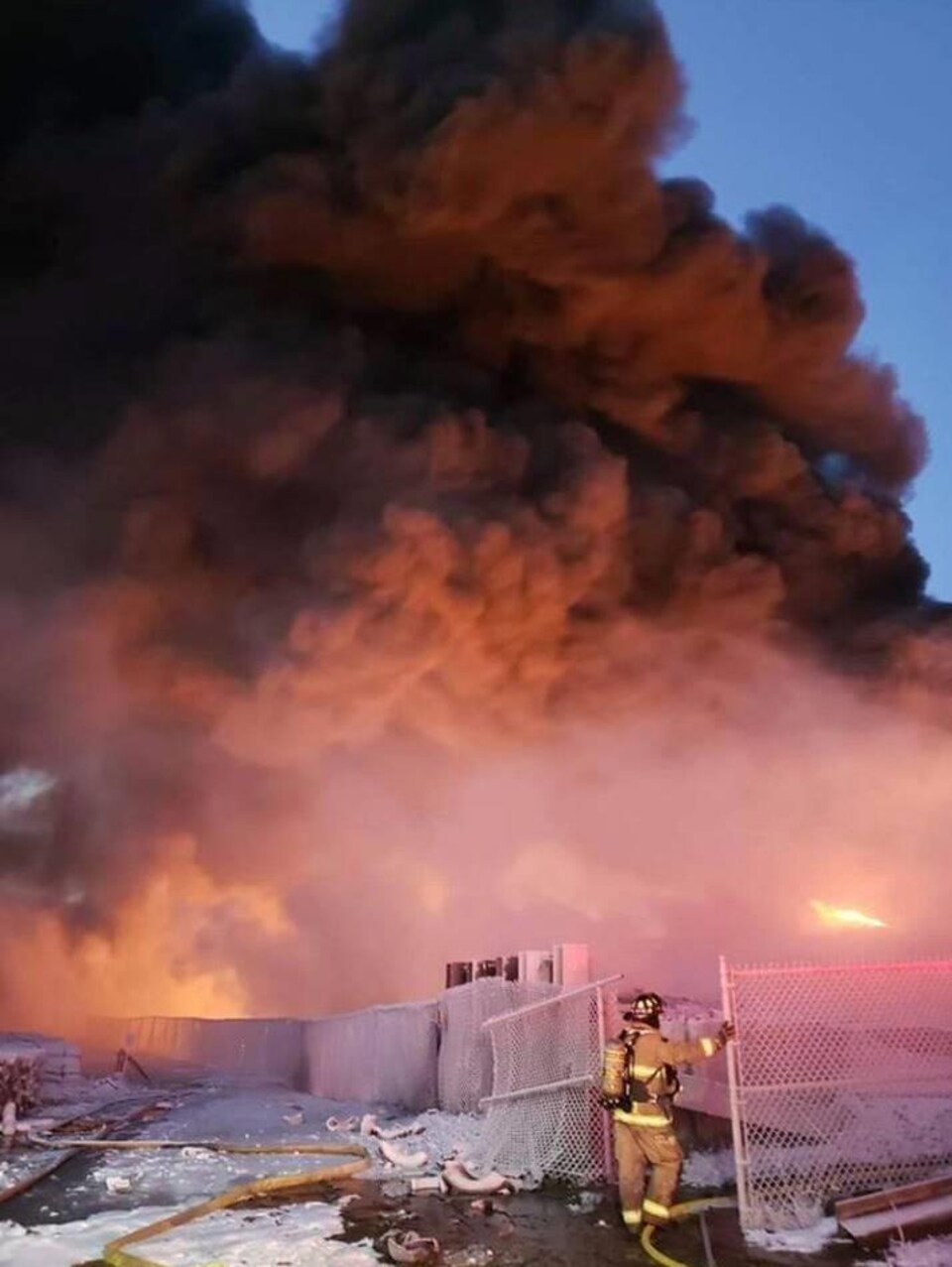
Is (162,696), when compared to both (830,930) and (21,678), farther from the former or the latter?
(830,930)

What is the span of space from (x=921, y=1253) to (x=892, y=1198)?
1.90 feet

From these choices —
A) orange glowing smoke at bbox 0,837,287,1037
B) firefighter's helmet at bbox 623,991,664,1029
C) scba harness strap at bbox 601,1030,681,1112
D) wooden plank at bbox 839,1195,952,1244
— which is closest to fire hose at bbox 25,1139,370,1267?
scba harness strap at bbox 601,1030,681,1112

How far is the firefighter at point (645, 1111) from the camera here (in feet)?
20.6

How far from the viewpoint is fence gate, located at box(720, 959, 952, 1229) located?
20.4 feet

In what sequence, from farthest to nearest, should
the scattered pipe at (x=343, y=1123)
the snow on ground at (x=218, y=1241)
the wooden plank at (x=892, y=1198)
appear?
the scattered pipe at (x=343, y=1123), the wooden plank at (x=892, y=1198), the snow on ground at (x=218, y=1241)

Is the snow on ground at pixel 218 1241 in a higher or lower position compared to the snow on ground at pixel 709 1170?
lower

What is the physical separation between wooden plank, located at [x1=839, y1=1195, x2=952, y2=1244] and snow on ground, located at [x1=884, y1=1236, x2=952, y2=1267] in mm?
96

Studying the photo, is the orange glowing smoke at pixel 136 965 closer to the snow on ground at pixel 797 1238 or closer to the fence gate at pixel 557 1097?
the fence gate at pixel 557 1097

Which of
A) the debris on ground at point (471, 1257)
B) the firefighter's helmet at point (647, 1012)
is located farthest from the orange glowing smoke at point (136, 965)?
the debris on ground at point (471, 1257)

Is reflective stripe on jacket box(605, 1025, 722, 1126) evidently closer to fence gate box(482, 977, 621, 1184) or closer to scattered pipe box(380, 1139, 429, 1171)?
fence gate box(482, 977, 621, 1184)

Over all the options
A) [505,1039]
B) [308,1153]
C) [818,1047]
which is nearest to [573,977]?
[505,1039]

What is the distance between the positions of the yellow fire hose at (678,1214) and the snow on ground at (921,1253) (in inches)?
40.7

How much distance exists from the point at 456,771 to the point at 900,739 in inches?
297

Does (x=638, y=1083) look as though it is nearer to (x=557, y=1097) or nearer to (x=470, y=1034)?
(x=557, y=1097)
